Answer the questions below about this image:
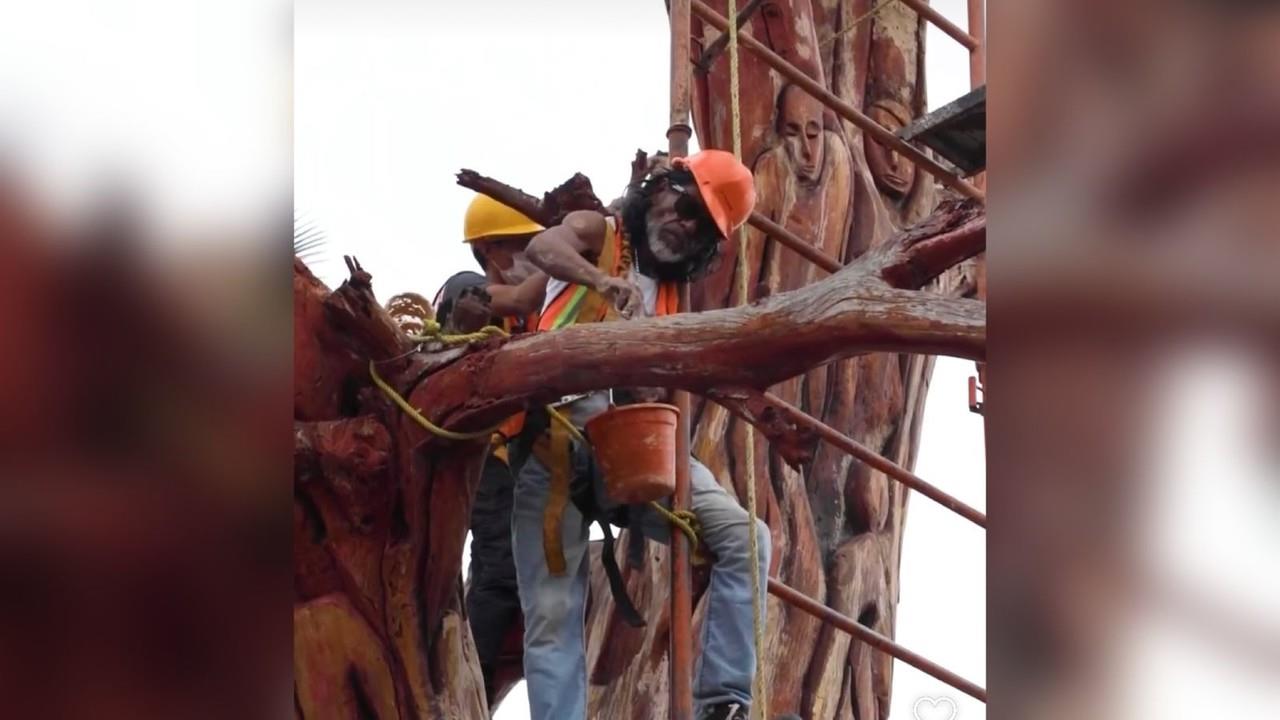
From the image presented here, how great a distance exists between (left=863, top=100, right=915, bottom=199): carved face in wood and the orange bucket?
4.11m

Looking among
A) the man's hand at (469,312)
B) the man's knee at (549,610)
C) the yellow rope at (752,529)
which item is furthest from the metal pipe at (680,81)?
the man's knee at (549,610)

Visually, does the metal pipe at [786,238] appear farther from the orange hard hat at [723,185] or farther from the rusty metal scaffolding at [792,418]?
the orange hard hat at [723,185]

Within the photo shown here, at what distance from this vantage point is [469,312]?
538 centimetres

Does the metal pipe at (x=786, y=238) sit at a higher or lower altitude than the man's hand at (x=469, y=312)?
higher

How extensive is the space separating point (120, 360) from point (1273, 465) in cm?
47

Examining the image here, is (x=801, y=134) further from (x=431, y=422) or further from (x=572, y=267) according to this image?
(x=431, y=422)

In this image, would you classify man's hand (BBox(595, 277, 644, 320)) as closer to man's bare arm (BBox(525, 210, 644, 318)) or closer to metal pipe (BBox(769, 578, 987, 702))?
man's bare arm (BBox(525, 210, 644, 318))

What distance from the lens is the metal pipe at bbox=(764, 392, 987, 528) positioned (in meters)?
5.39

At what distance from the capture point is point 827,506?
821 centimetres

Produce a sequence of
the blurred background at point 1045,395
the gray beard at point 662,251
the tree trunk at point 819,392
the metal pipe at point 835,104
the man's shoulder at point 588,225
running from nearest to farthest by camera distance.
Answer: the blurred background at point 1045,395
the man's shoulder at point 588,225
the gray beard at point 662,251
the metal pipe at point 835,104
the tree trunk at point 819,392

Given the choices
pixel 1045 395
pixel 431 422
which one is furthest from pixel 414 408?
pixel 1045 395

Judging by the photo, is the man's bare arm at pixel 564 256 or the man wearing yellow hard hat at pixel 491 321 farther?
the man wearing yellow hard hat at pixel 491 321

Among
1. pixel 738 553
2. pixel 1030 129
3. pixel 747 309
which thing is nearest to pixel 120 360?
pixel 1030 129

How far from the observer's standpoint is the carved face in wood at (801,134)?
8.12m
